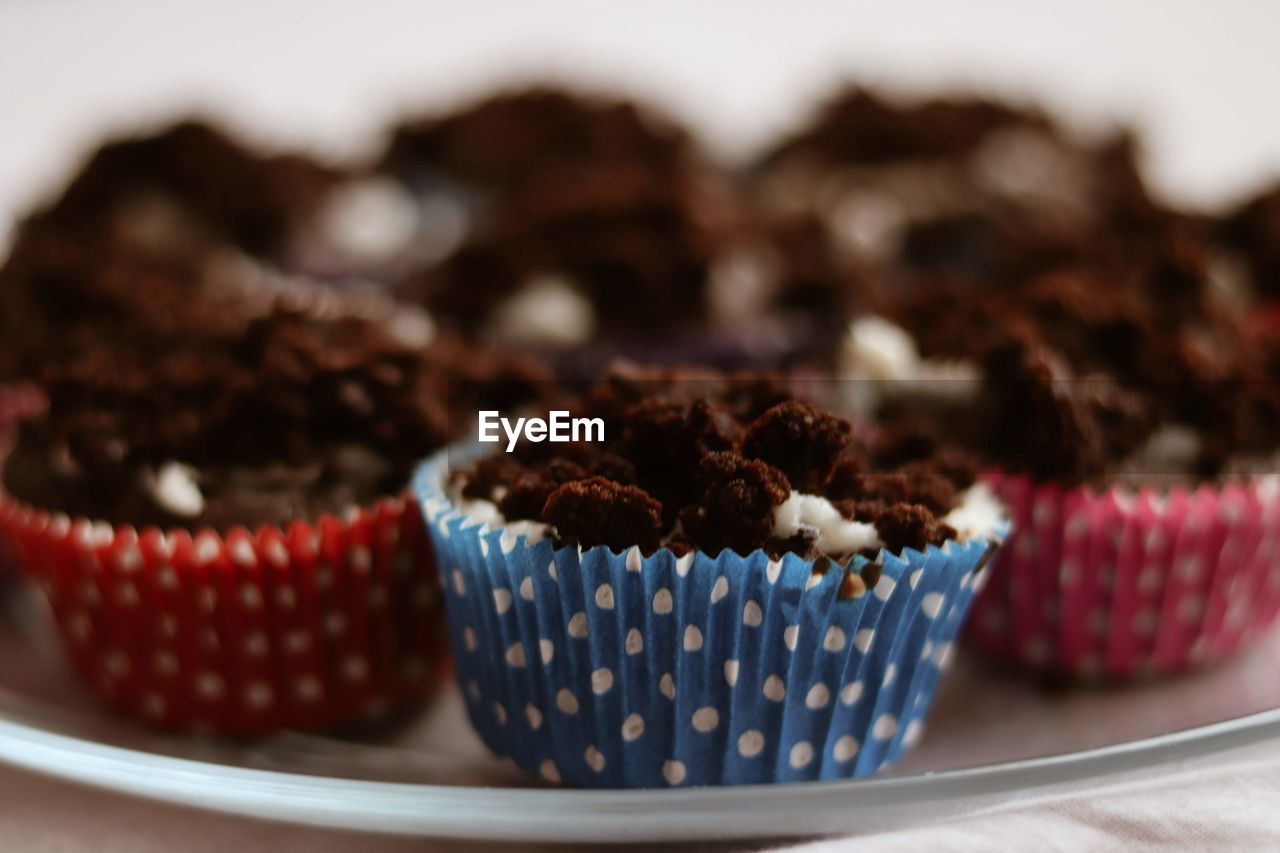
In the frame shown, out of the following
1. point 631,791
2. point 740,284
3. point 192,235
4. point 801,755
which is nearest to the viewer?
point 631,791

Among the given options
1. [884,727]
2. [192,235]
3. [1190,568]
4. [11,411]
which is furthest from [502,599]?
[192,235]

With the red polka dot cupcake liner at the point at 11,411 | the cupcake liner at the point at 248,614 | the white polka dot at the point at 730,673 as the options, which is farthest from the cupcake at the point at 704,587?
the red polka dot cupcake liner at the point at 11,411

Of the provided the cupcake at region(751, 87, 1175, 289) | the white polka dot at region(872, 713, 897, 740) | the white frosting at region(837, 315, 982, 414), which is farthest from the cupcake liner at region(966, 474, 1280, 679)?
the cupcake at region(751, 87, 1175, 289)

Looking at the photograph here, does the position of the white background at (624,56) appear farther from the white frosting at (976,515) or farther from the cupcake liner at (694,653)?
the cupcake liner at (694,653)

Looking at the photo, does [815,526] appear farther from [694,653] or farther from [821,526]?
[694,653]

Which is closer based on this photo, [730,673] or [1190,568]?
[730,673]

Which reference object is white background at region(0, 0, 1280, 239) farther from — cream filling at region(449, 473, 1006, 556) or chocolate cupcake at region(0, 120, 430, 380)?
cream filling at region(449, 473, 1006, 556)

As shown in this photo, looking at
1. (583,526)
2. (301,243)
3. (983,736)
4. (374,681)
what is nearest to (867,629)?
(583,526)
